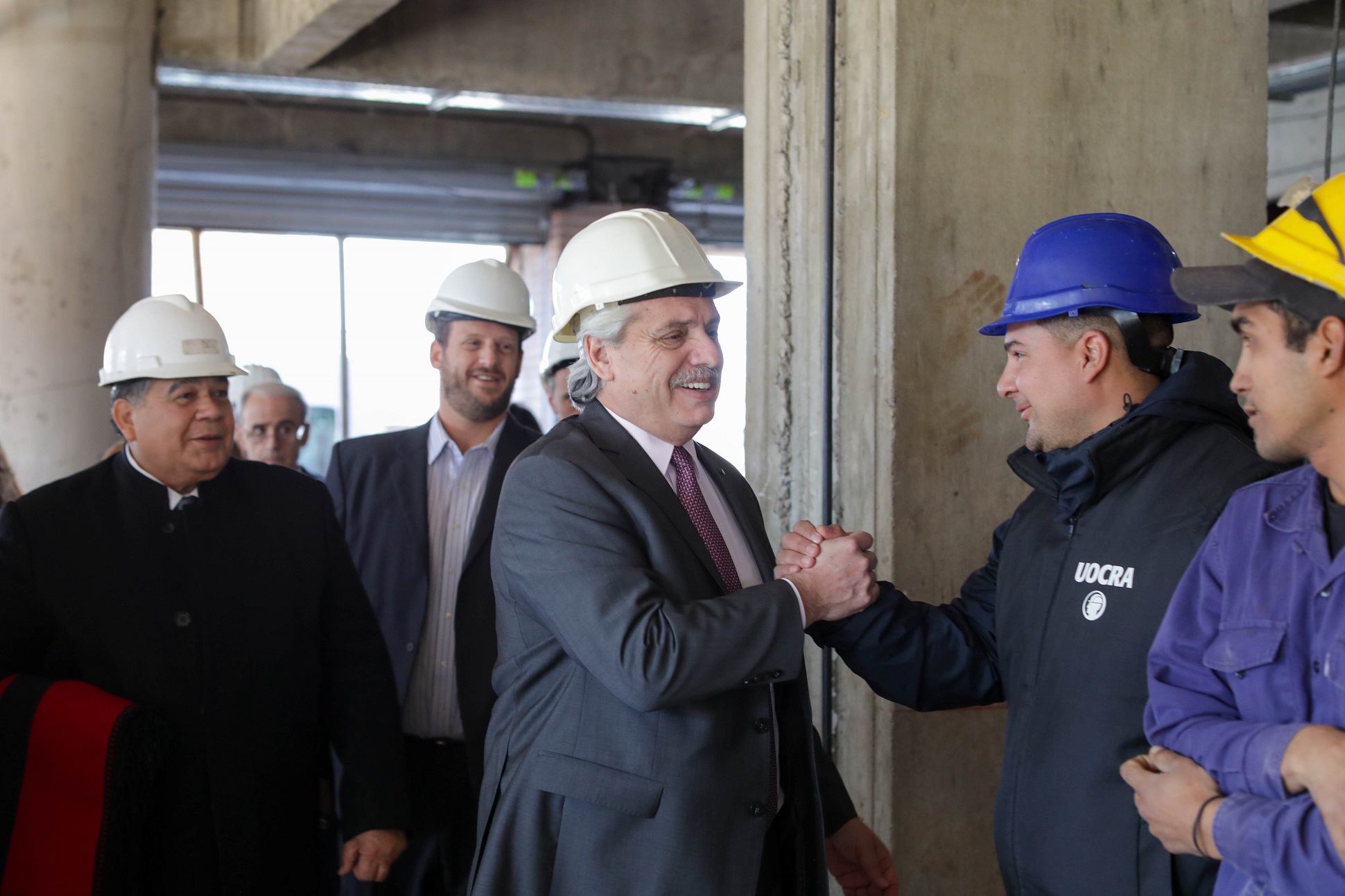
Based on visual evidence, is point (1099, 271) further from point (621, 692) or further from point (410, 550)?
point (410, 550)

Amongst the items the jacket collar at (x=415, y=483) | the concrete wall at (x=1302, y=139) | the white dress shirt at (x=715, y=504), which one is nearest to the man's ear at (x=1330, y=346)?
the white dress shirt at (x=715, y=504)

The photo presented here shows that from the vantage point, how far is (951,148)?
2.74m

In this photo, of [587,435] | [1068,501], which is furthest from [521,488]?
[1068,501]

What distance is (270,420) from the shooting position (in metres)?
5.26

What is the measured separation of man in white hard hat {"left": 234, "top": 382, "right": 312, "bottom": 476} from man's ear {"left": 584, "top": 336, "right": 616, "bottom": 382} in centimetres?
331

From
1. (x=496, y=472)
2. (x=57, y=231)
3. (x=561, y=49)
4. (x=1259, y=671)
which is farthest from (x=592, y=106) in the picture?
(x=1259, y=671)

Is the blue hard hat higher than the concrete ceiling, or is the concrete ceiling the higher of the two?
the concrete ceiling

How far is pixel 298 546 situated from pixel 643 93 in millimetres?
4524

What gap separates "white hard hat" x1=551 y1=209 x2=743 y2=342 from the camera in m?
2.19

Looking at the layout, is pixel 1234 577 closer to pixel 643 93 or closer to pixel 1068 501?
pixel 1068 501

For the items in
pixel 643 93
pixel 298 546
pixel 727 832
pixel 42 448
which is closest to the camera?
pixel 727 832

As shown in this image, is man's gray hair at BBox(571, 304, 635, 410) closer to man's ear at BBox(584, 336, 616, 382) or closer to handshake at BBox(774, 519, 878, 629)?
man's ear at BBox(584, 336, 616, 382)

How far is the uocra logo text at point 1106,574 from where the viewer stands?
6.40ft

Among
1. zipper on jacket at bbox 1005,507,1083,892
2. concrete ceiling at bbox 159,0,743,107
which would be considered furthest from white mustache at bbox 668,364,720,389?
concrete ceiling at bbox 159,0,743,107
